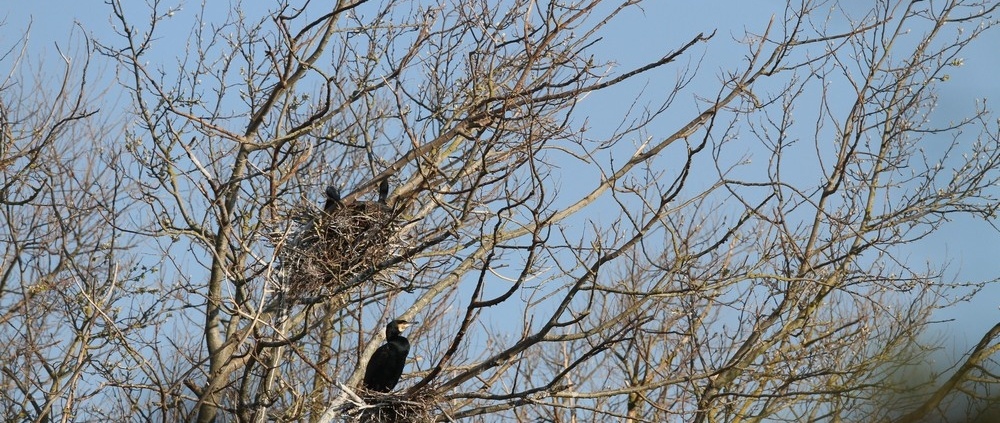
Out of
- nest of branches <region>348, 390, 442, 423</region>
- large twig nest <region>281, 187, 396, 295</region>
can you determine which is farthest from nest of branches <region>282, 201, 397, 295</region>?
nest of branches <region>348, 390, 442, 423</region>

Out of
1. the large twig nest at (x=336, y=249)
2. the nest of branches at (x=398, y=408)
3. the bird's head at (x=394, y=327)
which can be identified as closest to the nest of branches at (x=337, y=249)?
the large twig nest at (x=336, y=249)

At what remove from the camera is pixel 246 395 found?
7762 mm

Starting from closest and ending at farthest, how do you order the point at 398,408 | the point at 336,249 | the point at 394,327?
the point at 398,408
the point at 336,249
the point at 394,327

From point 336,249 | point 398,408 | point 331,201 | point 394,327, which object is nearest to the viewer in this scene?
point 398,408

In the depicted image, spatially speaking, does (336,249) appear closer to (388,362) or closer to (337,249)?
(337,249)

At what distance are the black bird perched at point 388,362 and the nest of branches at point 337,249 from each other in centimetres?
47

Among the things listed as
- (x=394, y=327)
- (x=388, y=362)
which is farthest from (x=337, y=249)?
(x=388, y=362)

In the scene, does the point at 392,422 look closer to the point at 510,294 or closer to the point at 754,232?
the point at 510,294

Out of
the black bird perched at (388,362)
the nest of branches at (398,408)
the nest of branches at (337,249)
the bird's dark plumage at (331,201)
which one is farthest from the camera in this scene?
the bird's dark plumage at (331,201)

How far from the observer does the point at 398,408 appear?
20.2ft

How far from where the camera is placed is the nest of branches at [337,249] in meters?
6.92

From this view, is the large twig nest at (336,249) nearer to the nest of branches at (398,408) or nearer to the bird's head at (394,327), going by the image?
the bird's head at (394,327)

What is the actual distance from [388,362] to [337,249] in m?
0.84

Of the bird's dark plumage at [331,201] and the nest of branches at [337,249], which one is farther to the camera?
the bird's dark plumage at [331,201]
